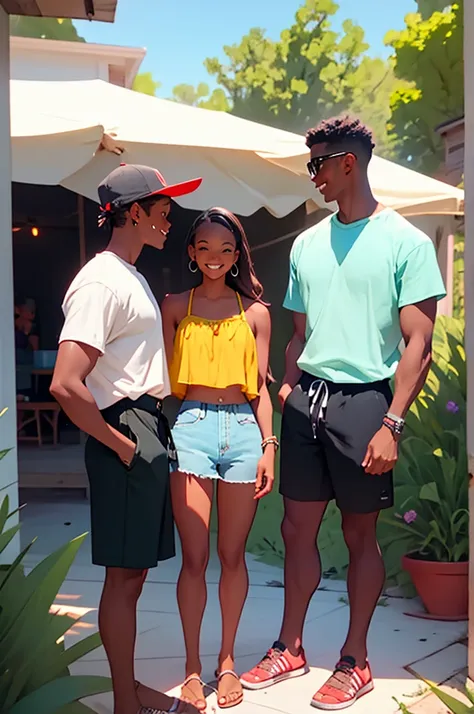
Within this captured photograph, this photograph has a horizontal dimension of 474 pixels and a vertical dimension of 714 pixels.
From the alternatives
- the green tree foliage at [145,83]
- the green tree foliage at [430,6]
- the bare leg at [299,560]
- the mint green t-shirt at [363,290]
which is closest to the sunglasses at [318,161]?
the mint green t-shirt at [363,290]

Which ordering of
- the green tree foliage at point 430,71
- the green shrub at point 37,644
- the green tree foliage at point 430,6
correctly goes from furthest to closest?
the green tree foliage at point 430,6, the green tree foliage at point 430,71, the green shrub at point 37,644

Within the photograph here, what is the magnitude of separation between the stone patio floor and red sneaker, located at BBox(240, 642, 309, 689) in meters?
0.03

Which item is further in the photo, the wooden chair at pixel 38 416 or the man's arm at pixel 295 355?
the wooden chair at pixel 38 416

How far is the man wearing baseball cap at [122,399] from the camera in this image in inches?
87.7

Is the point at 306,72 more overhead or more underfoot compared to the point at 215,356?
more overhead

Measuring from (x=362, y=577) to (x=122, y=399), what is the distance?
1.17 metres

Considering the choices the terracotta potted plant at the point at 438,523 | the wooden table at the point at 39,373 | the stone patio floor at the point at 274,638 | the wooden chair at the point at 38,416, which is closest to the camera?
the stone patio floor at the point at 274,638

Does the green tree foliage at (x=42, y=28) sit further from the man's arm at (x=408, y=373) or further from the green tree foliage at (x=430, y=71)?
the man's arm at (x=408, y=373)

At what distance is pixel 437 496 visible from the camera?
3.85 meters

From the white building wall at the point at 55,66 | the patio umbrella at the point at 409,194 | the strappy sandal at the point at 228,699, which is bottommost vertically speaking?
the strappy sandal at the point at 228,699

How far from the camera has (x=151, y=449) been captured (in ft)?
7.81

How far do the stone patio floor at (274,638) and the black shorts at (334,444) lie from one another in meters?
0.74

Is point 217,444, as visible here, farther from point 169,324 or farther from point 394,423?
point 394,423

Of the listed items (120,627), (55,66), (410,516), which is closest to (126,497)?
(120,627)
